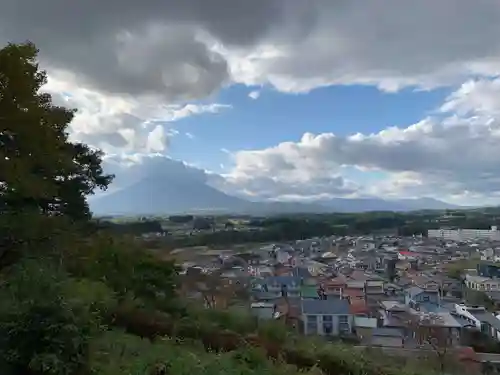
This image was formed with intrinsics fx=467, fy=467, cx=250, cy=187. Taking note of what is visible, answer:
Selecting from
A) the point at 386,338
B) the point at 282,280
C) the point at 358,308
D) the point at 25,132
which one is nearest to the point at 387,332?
the point at 386,338

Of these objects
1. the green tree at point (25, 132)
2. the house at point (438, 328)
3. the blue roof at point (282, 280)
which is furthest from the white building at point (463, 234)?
the green tree at point (25, 132)

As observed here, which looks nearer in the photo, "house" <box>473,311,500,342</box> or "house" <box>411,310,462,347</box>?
"house" <box>411,310,462,347</box>

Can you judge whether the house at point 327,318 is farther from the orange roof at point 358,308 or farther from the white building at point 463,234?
the white building at point 463,234

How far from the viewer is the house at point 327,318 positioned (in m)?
13.4

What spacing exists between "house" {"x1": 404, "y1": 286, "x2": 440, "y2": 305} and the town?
4cm

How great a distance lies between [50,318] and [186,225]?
3369 cm

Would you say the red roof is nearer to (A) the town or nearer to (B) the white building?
(A) the town

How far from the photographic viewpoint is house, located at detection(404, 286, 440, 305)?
61.2 ft

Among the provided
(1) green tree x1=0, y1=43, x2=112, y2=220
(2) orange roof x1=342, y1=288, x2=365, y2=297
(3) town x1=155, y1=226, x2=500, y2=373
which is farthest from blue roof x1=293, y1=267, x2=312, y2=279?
(1) green tree x1=0, y1=43, x2=112, y2=220

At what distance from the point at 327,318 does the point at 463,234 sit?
1573 inches

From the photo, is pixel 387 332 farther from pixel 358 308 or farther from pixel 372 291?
pixel 372 291

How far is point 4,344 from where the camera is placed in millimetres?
3141

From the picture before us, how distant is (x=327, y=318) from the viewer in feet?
44.8

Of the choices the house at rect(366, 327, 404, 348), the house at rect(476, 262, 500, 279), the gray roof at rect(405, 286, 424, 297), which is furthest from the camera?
the house at rect(476, 262, 500, 279)
